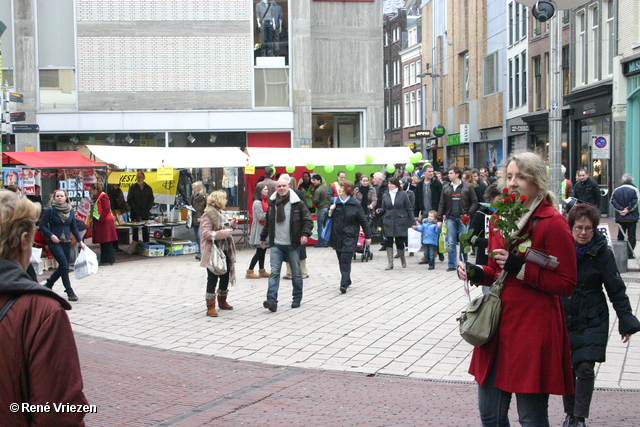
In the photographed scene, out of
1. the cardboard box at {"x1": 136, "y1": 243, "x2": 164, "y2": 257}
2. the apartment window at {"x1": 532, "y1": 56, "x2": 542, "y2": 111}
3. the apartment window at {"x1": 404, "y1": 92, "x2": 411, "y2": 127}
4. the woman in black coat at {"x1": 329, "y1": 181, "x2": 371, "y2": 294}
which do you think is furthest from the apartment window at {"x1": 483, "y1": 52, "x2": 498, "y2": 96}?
the woman in black coat at {"x1": 329, "y1": 181, "x2": 371, "y2": 294}

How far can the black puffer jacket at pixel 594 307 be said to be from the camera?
487 cm

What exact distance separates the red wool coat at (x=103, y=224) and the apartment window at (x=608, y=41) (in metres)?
19.2

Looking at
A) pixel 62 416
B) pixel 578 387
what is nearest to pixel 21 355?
pixel 62 416

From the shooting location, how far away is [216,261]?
961 centimetres

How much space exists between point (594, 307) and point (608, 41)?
24161 mm

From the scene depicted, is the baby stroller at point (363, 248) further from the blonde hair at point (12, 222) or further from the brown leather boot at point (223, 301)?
the blonde hair at point (12, 222)

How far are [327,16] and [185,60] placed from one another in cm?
508

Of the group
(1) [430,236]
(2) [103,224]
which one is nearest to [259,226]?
(1) [430,236]

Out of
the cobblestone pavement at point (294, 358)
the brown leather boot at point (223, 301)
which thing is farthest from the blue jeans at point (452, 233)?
the brown leather boot at point (223, 301)

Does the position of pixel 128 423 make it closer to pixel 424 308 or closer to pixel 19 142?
pixel 424 308

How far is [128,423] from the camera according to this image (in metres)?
5.52

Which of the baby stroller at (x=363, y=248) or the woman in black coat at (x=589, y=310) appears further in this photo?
the baby stroller at (x=363, y=248)

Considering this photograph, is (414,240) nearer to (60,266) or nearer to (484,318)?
(60,266)

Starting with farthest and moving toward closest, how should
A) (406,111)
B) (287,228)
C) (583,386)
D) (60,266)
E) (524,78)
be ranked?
(406,111) < (524,78) < (60,266) < (287,228) < (583,386)
